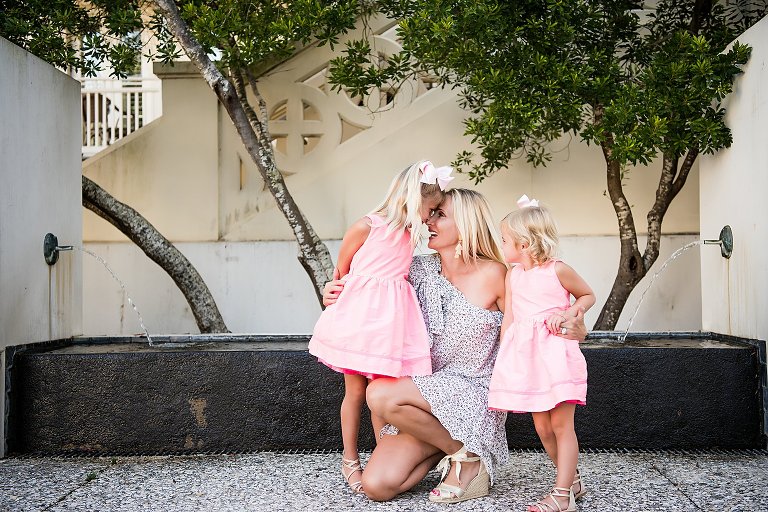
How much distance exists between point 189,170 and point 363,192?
1.70 meters

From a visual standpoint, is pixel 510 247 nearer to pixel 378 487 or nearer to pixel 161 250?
pixel 378 487

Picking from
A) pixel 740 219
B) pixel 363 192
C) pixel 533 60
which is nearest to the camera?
pixel 740 219

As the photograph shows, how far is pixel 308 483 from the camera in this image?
4.33 metres

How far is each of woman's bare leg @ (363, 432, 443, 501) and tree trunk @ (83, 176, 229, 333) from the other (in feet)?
11.1

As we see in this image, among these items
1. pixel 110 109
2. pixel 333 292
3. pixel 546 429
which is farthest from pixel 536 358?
pixel 110 109

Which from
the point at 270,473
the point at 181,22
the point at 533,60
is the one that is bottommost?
the point at 270,473

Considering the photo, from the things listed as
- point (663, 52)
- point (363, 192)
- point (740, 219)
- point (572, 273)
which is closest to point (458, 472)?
point (572, 273)

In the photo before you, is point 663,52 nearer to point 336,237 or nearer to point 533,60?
point 533,60

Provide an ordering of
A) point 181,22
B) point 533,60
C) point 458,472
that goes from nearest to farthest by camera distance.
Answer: point 458,472, point 533,60, point 181,22

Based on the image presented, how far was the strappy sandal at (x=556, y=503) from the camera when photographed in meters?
3.68

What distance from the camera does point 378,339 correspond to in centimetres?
401

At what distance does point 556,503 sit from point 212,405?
2.18 meters

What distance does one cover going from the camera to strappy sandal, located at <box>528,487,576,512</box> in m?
3.68

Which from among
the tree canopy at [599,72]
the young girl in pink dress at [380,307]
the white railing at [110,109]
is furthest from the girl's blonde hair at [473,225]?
the white railing at [110,109]
